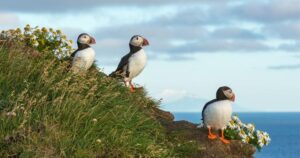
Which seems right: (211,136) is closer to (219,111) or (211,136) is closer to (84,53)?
(219,111)

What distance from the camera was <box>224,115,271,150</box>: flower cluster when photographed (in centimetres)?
1647

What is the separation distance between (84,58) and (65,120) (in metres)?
5.85

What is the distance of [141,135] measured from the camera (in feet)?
44.3

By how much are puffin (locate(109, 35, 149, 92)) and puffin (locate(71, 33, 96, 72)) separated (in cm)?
71

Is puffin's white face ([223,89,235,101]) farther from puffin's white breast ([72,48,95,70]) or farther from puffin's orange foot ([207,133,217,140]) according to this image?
puffin's white breast ([72,48,95,70])

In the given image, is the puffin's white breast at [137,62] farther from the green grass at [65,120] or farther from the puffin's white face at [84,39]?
the green grass at [65,120]

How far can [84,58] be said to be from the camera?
18.2 meters

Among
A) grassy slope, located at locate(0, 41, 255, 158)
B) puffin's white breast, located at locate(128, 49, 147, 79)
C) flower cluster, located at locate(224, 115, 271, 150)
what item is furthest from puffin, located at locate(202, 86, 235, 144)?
puffin's white breast, located at locate(128, 49, 147, 79)

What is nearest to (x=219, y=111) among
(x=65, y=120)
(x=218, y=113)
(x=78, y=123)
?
(x=218, y=113)

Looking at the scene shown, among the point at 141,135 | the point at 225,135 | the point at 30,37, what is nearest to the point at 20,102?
the point at 141,135

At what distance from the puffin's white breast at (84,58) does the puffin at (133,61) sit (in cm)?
70

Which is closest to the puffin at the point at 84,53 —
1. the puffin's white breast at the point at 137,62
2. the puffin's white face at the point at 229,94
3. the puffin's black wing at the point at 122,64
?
the puffin's black wing at the point at 122,64

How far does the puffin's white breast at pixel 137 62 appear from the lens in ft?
60.4

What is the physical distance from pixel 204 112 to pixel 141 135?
2301 mm
